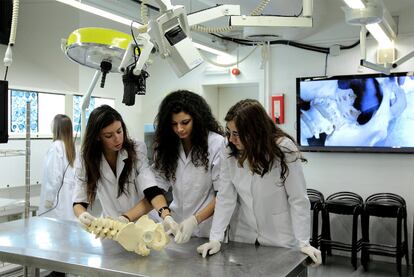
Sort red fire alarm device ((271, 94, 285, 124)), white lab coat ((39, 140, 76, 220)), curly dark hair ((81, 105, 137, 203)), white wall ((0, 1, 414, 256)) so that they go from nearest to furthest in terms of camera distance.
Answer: curly dark hair ((81, 105, 137, 203))
white lab coat ((39, 140, 76, 220))
white wall ((0, 1, 414, 256))
red fire alarm device ((271, 94, 285, 124))

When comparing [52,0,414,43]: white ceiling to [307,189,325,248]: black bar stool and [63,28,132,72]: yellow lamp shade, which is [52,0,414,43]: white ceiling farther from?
[307,189,325,248]: black bar stool

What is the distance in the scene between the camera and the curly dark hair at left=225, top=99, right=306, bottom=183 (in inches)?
71.0

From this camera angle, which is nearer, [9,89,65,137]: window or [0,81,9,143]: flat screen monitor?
[0,81,9,143]: flat screen monitor

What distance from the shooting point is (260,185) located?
1879 mm

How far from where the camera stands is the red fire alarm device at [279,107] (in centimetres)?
496

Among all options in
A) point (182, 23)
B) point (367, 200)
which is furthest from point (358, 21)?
point (367, 200)

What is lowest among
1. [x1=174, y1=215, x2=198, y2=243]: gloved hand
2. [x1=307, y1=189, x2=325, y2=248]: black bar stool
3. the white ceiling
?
[x1=307, y1=189, x2=325, y2=248]: black bar stool

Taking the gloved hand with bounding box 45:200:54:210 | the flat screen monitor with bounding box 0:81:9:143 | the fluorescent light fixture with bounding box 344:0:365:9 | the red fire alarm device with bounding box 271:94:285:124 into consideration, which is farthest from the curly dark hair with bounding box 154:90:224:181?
the red fire alarm device with bounding box 271:94:285:124

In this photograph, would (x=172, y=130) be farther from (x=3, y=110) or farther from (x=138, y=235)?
(x=3, y=110)

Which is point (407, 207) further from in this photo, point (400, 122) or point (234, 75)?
point (234, 75)

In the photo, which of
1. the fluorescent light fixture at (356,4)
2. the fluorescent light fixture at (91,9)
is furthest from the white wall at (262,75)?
the fluorescent light fixture at (356,4)

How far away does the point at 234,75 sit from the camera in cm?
530

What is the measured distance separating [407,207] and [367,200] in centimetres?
41

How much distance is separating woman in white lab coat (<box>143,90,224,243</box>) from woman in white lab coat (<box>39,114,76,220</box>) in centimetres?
176
